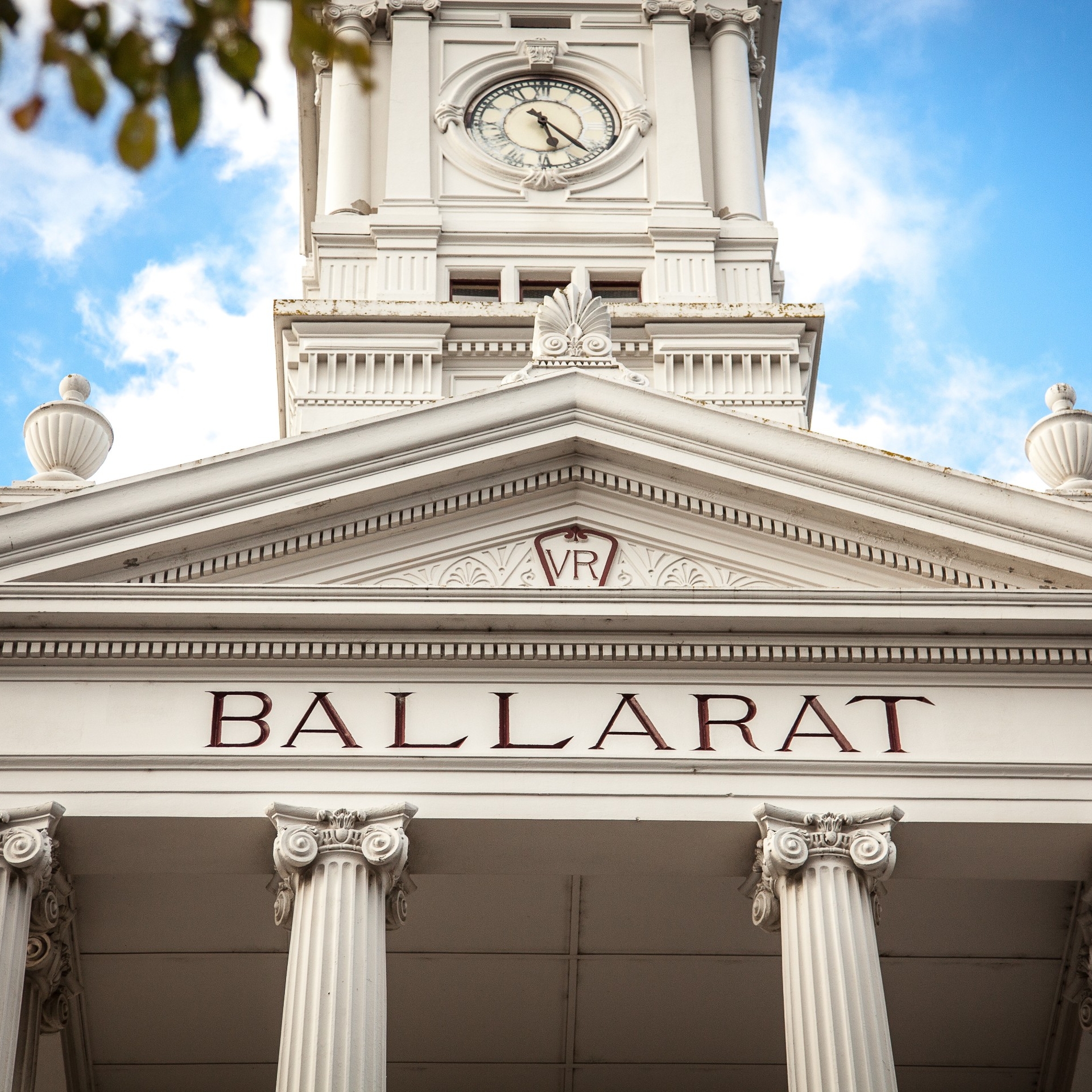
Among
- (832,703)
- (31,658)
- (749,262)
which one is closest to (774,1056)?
(832,703)

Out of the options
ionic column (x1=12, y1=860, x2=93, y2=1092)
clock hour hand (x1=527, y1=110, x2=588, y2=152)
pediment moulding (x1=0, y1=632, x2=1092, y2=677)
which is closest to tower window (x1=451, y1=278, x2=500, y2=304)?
clock hour hand (x1=527, y1=110, x2=588, y2=152)

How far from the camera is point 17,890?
13.4 metres

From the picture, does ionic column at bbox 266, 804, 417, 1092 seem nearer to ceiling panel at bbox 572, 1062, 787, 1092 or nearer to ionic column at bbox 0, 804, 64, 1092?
ionic column at bbox 0, 804, 64, 1092

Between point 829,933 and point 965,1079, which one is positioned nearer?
point 829,933

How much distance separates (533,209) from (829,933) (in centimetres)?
1639

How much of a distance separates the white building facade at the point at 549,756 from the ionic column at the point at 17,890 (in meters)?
0.03

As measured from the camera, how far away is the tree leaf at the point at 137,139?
17.9 ft

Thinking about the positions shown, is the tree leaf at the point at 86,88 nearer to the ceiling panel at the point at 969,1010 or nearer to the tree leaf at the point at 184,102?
the tree leaf at the point at 184,102

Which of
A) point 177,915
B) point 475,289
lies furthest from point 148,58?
point 475,289

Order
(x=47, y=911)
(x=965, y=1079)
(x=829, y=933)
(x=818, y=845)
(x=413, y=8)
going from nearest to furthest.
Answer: (x=829, y=933), (x=818, y=845), (x=47, y=911), (x=965, y=1079), (x=413, y=8)

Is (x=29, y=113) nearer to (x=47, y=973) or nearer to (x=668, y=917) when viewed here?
(x=47, y=973)

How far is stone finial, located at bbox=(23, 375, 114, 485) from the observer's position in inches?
670

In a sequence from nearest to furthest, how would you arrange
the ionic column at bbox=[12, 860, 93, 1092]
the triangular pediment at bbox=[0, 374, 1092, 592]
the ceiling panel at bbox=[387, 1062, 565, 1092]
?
the ionic column at bbox=[12, 860, 93, 1092] < the triangular pediment at bbox=[0, 374, 1092, 592] < the ceiling panel at bbox=[387, 1062, 565, 1092]

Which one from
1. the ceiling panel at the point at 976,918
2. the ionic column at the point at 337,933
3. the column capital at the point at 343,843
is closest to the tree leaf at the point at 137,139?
the ionic column at the point at 337,933
